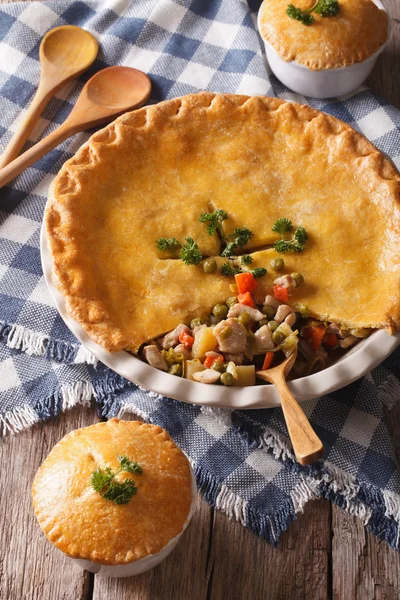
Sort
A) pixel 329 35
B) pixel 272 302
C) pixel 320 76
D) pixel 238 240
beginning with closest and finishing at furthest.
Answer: pixel 272 302 < pixel 238 240 < pixel 329 35 < pixel 320 76

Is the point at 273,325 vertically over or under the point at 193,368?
over

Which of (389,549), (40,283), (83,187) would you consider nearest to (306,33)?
(83,187)

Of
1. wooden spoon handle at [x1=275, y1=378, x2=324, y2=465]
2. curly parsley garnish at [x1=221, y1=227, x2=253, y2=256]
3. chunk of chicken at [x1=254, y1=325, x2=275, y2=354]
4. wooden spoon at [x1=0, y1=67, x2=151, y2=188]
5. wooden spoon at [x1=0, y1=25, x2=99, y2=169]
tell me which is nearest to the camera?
wooden spoon handle at [x1=275, y1=378, x2=324, y2=465]

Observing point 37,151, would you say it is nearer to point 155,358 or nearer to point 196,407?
point 155,358

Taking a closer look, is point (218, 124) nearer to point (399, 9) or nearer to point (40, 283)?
point (40, 283)

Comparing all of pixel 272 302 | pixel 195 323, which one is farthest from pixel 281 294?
pixel 195 323

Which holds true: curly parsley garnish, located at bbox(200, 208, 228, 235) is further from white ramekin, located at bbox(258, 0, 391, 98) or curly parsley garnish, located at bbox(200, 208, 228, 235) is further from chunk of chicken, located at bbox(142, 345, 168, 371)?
white ramekin, located at bbox(258, 0, 391, 98)

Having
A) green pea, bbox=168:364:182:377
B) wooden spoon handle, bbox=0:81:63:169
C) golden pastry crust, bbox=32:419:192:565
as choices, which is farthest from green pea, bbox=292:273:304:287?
wooden spoon handle, bbox=0:81:63:169
